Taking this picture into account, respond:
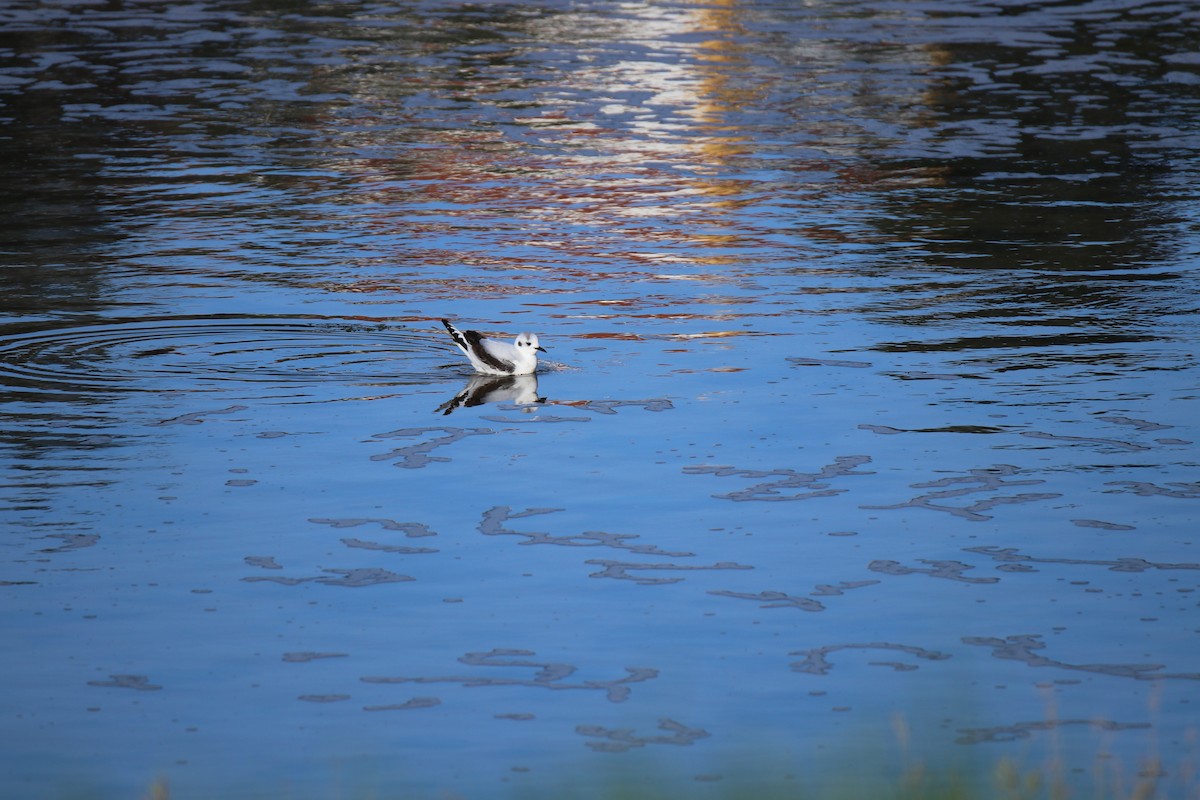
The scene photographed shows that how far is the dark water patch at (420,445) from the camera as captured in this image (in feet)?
41.5

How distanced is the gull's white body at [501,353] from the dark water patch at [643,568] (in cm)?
401

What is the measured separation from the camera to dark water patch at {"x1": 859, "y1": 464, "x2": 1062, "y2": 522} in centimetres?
1155

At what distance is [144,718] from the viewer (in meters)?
8.68

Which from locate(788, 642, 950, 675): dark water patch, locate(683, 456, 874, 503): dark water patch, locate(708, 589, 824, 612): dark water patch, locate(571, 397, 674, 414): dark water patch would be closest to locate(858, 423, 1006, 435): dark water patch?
locate(683, 456, 874, 503): dark water patch

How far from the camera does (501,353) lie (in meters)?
14.4

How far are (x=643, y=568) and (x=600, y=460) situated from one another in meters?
2.16

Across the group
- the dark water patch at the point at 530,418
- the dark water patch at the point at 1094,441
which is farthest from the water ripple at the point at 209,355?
the dark water patch at the point at 1094,441

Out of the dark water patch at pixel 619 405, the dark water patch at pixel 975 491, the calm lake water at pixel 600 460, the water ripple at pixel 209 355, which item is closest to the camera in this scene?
the calm lake water at pixel 600 460

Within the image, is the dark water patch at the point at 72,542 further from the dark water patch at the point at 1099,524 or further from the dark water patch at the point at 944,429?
the dark water patch at the point at 1099,524

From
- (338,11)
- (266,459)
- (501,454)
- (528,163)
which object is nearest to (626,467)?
(501,454)

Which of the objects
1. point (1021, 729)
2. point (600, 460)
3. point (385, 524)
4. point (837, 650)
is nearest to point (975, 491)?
point (600, 460)

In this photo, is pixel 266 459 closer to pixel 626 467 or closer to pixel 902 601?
pixel 626 467

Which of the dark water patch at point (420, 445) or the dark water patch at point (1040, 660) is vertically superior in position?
the dark water patch at point (420, 445)

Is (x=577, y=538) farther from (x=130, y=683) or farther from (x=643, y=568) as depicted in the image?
(x=130, y=683)
